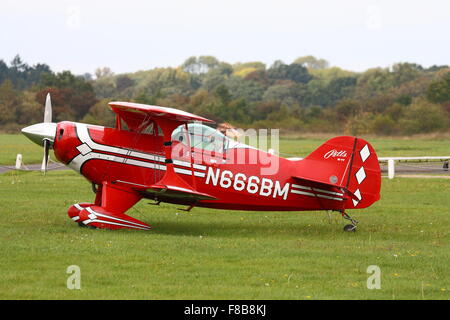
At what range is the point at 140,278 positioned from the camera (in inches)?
398

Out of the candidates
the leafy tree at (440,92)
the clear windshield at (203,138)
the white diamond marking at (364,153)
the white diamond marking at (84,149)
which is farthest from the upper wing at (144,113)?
the leafy tree at (440,92)

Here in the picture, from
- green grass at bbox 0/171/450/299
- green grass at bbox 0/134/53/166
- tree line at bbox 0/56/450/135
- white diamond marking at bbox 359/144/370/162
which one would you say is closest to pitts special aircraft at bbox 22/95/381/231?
white diamond marking at bbox 359/144/370/162

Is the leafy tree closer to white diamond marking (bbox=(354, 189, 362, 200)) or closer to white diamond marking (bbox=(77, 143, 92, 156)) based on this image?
white diamond marking (bbox=(354, 189, 362, 200))

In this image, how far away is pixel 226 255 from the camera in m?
12.0

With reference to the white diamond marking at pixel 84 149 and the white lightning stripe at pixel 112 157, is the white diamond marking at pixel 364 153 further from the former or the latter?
the white diamond marking at pixel 84 149

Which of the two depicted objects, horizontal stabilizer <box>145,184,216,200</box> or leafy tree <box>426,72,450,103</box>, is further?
leafy tree <box>426,72,450,103</box>

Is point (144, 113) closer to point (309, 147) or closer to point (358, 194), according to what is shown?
point (358, 194)

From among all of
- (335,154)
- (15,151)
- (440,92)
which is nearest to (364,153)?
(335,154)

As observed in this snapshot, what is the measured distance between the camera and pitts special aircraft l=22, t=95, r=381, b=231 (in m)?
14.7

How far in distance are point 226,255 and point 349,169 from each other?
4.35 meters

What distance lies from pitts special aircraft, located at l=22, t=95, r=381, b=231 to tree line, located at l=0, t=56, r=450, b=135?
24937mm

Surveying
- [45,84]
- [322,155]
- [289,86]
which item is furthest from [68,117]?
[289,86]
